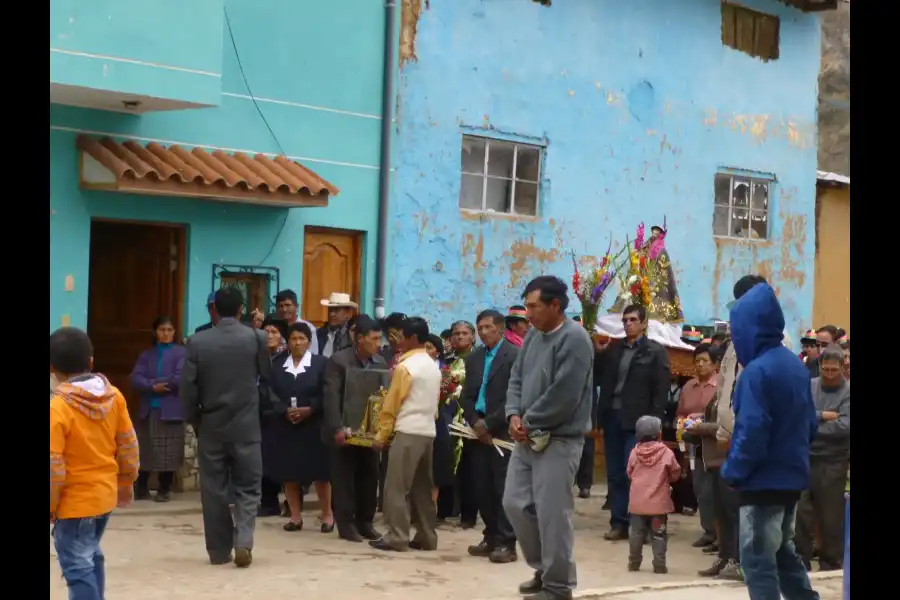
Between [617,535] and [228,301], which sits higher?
[228,301]

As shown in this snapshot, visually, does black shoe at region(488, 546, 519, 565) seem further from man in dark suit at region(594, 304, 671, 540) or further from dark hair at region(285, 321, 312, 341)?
dark hair at region(285, 321, 312, 341)

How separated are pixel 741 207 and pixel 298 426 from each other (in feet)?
33.2

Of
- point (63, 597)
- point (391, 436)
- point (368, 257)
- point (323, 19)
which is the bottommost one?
point (63, 597)

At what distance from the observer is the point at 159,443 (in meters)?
14.6

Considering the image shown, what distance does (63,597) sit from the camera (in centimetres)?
988

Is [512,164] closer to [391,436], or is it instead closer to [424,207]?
[424,207]

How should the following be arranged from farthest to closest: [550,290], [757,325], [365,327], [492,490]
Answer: [365,327]
[492,490]
[550,290]
[757,325]

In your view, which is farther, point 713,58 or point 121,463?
point 713,58

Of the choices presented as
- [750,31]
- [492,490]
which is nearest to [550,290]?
[492,490]

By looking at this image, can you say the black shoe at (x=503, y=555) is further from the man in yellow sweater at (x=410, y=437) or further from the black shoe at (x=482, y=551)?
the man in yellow sweater at (x=410, y=437)

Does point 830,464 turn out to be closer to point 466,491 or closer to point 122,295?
point 466,491

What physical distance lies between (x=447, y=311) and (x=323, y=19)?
366 centimetres

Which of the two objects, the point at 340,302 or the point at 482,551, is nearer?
the point at 482,551
